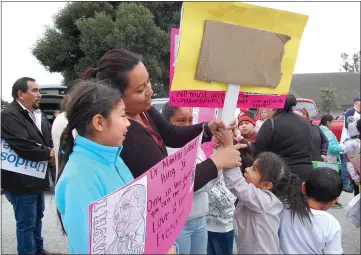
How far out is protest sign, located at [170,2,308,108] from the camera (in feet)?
5.14

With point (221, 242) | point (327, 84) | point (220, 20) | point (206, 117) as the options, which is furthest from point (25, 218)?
point (327, 84)

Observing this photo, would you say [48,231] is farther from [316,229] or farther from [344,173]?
[344,173]

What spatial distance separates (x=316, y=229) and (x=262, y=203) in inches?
10.5

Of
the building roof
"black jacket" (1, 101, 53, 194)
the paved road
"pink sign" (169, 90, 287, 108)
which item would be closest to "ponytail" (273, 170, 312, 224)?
"pink sign" (169, 90, 287, 108)

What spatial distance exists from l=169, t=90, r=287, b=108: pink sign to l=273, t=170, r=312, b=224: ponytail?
419 mm

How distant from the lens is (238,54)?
1.66m

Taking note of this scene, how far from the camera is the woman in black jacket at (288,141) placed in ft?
11.0

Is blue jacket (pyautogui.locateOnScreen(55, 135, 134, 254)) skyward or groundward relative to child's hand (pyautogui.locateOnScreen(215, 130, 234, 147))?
groundward

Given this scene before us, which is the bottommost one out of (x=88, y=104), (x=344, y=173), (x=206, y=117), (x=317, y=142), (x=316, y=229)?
(x=344, y=173)

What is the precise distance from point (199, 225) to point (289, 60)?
3.44 ft

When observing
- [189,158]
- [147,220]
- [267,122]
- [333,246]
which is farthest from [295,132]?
[147,220]

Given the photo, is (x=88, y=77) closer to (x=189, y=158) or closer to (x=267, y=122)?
(x=189, y=158)

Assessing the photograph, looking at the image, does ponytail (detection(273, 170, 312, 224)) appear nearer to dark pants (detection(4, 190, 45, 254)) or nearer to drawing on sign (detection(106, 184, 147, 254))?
drawing on sign (detection(106, 184, 147, 254))

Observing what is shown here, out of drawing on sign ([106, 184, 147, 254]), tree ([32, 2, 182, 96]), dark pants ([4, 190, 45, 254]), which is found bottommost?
dark pants ([4, 190, 45, 254])
